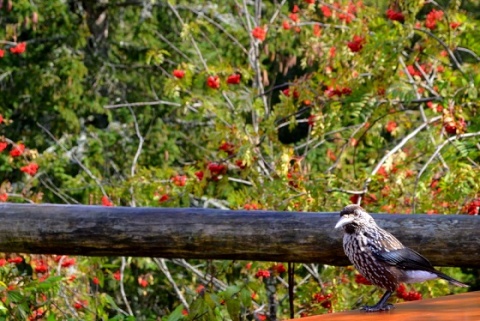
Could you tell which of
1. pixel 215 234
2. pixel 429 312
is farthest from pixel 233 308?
pixel 429 312

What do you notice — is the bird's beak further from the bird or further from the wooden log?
the wooden log

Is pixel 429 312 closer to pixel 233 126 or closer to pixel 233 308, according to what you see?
pixel 233 308

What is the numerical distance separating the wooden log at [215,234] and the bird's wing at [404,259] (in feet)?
0.88

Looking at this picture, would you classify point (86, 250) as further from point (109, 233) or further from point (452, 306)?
point (452, 306)

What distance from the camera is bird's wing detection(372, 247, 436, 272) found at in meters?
2.74

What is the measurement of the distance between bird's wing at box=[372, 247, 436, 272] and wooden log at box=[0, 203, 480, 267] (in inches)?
10.5

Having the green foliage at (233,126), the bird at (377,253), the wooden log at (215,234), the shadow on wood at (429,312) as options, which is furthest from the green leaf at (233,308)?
the shadow on wood at (429,312)

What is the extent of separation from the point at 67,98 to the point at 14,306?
23.6 feet

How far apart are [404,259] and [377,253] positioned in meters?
0.08

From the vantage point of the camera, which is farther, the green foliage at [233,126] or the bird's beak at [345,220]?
the green foliage at [233,126]

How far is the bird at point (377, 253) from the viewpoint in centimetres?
274

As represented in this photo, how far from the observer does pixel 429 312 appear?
2.28 metres

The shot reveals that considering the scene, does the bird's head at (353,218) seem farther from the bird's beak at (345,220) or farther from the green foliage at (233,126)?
the green foliage at (233,126)

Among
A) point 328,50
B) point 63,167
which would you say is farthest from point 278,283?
point 63,167
